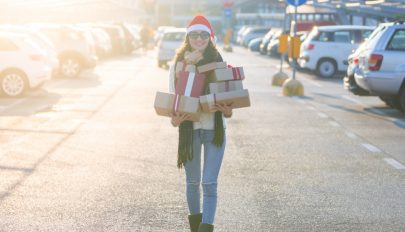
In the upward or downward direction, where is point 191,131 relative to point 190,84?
downward

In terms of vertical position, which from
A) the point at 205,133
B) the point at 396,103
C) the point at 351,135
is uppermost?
the point at 205,133

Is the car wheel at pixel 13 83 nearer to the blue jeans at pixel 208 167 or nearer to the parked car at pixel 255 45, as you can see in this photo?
the blue jeans at pixel 208 167

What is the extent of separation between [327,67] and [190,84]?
2250 cm

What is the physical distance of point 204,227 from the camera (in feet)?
18.7

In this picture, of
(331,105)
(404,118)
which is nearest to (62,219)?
(404,118)

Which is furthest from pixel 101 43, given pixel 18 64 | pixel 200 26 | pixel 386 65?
pixel 200 26

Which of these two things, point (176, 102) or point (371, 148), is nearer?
point (176, 102)

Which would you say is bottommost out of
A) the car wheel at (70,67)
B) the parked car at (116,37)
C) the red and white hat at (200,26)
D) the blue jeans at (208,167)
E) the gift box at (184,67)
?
the parked car at (116,37)

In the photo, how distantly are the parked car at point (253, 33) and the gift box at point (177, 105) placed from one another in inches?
2063

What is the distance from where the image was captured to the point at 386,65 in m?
15.3

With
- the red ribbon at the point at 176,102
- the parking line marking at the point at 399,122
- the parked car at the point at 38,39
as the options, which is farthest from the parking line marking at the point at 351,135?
the parked car at the point at 38,39

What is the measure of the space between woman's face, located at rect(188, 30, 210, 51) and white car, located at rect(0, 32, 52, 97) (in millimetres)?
13303

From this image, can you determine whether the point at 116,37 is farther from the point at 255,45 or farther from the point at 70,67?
the point at 70,67

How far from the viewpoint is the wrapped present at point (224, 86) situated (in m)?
5.61
